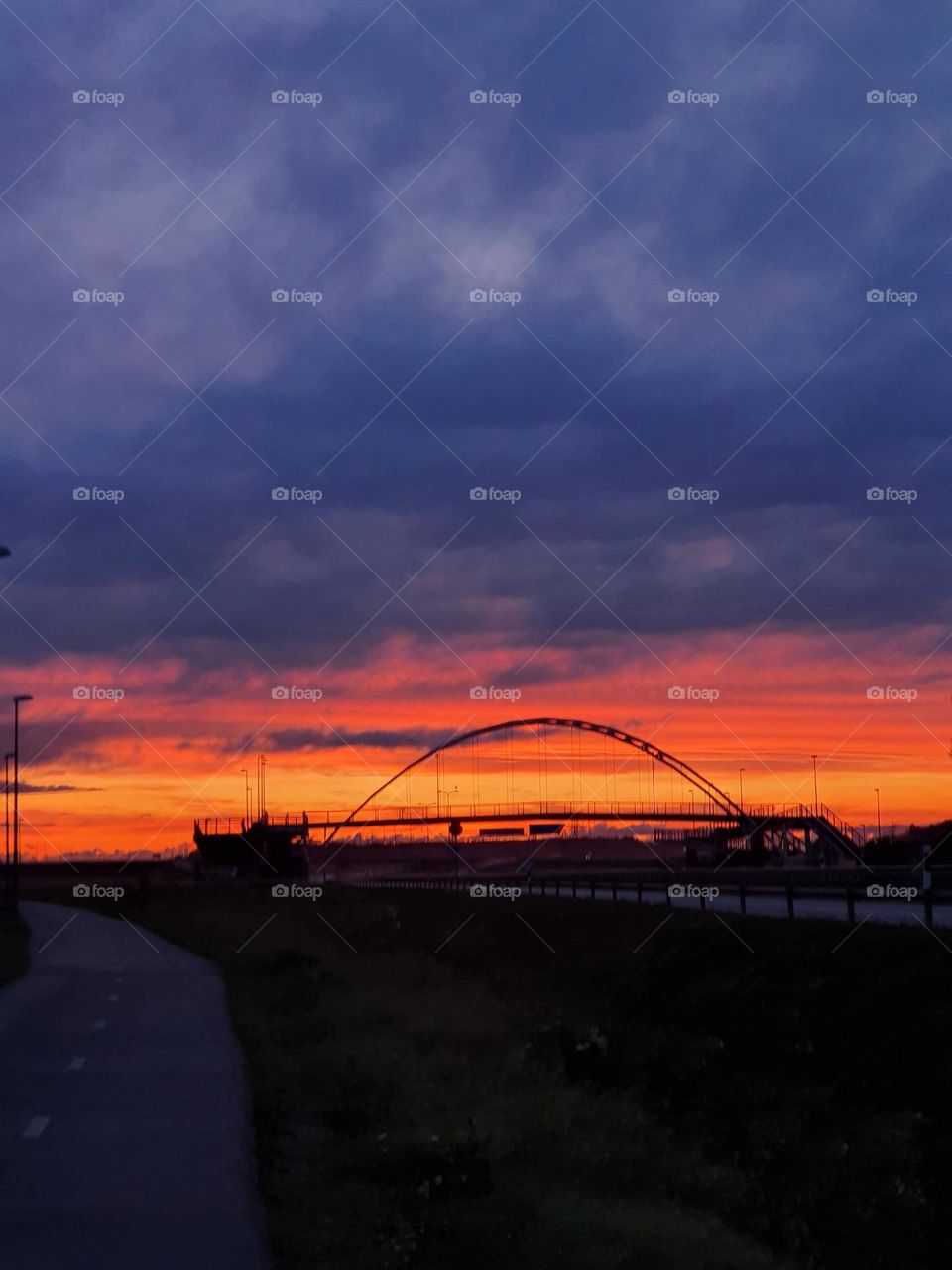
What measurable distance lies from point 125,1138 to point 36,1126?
4.69 feet

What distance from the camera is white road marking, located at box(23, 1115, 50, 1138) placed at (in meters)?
17.1

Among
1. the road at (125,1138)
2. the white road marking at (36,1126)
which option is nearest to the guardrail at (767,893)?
the road at (125,1138)

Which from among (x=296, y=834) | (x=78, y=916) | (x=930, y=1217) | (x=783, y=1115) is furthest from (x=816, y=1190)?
(x=296, y=834)

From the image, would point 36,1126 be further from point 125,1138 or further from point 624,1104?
point 624,1104

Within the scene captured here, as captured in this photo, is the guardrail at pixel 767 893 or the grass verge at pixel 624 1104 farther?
the guardrail at pixel 767 893

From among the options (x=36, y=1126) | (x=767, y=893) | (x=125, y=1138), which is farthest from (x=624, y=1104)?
(x=767, y=893)

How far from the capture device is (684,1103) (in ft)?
83.7

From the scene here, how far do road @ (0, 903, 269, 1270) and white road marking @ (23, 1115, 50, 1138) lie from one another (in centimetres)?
1

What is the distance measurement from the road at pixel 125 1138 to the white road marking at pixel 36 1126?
0.04 ft

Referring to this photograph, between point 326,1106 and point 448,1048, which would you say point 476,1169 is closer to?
point 326,1106

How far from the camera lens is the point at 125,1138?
659 inches

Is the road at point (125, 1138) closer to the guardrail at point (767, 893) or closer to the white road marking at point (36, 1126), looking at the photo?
the white road marking at point (36, 1126)

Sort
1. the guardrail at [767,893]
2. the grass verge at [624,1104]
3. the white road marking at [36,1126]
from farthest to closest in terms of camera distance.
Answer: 1. the guardrail at [767,893]
2. the white road marking at [36,1126]
3. the grass verge at [624,1104]

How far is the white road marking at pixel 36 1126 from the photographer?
17.1 m
